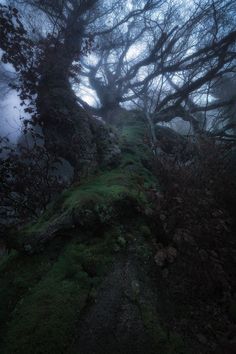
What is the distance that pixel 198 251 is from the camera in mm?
3295

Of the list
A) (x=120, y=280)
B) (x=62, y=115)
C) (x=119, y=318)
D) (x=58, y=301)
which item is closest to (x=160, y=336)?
(x=119, y=318)

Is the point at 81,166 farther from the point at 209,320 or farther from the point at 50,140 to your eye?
the point at 209,320

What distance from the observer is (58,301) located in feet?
8.08

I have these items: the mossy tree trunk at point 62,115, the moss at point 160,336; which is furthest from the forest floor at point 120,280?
the mossy tree trunk at point 62,115

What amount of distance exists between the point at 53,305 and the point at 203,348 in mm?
1391

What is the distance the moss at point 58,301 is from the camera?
2.16 m

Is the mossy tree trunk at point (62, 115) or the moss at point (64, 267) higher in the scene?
the mossy tree trunk at point (62, 115)

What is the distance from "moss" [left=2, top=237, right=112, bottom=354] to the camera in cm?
216

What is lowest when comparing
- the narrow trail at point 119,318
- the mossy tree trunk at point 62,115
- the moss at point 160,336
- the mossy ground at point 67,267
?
the moss at point 160,336

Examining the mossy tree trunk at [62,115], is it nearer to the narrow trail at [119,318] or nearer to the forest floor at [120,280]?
the forest floor at [120,280]

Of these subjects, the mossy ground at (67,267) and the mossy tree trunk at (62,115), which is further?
the mossy tree trunk at (62,115)

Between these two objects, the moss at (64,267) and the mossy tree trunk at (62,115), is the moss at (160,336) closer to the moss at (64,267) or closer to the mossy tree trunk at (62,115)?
the moss at (64,267)

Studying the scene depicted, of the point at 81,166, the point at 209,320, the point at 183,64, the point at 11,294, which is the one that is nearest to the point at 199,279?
the point at 209,320

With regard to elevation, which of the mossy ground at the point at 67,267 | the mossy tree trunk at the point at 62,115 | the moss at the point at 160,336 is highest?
the mossy tree trunk at the point at 62,115
